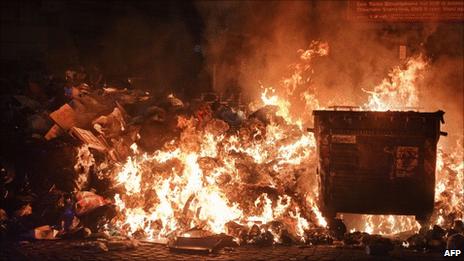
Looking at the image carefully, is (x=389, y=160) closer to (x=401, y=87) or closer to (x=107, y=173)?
(x=107, y=173)

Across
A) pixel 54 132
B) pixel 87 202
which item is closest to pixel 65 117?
pixel 54 132

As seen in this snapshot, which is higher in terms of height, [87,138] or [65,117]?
[65,117]

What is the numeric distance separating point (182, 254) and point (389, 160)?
120 inches

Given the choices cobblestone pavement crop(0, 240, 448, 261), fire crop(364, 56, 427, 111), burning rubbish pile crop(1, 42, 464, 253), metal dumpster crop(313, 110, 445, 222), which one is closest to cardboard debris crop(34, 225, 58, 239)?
burning rubbish pile crop(1, 42, 464, 253)

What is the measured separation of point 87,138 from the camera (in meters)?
8.17

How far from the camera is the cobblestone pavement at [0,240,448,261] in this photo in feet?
20.7

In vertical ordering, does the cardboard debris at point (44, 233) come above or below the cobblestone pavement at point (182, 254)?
above

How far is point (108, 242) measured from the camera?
6.87 m

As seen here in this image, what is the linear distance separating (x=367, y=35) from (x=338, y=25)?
68 centimetres

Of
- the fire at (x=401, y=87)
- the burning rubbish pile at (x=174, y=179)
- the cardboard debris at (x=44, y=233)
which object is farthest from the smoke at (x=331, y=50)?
the cardboard debris at (x=44, y=233)

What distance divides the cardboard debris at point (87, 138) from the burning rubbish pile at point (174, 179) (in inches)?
0.8

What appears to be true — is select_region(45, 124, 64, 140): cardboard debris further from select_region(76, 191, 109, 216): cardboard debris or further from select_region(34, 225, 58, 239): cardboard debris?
select_region(34, 225, 58, 239): cardboard debris

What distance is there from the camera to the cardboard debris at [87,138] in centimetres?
813

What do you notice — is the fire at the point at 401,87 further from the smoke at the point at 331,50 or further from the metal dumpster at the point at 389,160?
the metal dumpster at the point at 389,160
